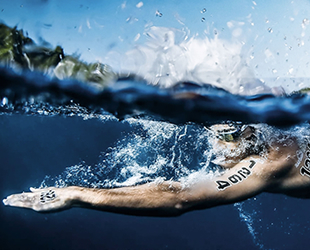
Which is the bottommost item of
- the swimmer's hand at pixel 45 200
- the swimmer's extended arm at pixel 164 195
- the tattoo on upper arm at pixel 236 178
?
the swimmer's hand at pixel 45 200

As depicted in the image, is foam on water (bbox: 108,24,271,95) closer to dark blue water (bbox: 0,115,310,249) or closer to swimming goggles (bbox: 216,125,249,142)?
swimming goggles (bbox: 216,125,249,142)

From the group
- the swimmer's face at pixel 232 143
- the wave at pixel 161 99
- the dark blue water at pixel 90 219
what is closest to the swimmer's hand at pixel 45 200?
the wave at pixel 161 99

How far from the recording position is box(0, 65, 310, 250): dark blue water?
274 cm

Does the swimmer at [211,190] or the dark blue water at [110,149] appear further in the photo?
the dark blue water at [110,149]

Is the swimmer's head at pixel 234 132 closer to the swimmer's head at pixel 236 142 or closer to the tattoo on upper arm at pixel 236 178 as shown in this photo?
the swimmer's head at pixel 236 142

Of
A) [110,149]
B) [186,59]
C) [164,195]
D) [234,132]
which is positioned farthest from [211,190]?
[110,149]

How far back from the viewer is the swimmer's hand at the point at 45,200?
2.67m

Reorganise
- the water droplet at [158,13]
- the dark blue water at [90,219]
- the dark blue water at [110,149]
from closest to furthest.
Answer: the water droplet at [158,13] → the dark blue water at [110,149] → the dark blue water at [90,219]

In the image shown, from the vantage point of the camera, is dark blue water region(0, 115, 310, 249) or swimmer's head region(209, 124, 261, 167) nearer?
swimmer's head region(209, 124, 261, 167)

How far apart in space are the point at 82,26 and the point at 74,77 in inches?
19.3

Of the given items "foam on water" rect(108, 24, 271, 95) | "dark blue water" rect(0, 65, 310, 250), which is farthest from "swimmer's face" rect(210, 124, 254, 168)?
"foam on water" rect(108, 24, 271, 95)

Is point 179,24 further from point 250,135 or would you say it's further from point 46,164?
point 46,164

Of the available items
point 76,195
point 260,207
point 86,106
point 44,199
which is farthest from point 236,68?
point 260,207

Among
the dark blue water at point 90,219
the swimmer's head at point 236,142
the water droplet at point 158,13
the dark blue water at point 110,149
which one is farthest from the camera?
the dark blue water at point 90,219
